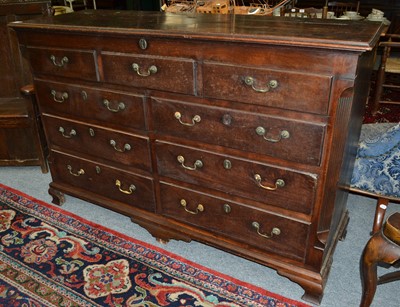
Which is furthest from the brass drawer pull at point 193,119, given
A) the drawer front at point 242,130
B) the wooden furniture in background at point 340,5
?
the wooden furniture in background at point 340,5

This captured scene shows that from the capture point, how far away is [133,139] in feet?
7.05

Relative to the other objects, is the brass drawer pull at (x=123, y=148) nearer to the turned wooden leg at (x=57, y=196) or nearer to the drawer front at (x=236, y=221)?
the drawer front at (x=236, y=221)

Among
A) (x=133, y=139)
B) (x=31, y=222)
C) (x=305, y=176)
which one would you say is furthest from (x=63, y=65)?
(x=305, y=176)

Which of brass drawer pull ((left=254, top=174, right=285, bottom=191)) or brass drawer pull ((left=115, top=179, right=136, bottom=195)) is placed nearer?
brass drawer pull ((left=254, top=174, right=285, bottom=191))

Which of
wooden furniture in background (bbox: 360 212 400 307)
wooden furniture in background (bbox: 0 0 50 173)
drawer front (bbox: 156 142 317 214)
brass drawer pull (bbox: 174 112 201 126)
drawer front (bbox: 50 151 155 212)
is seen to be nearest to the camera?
wooden furniture in background (bbox: 360 212 400 307)

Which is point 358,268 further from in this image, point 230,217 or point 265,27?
point 265,27

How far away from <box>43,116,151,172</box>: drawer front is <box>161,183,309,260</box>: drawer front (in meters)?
0.22

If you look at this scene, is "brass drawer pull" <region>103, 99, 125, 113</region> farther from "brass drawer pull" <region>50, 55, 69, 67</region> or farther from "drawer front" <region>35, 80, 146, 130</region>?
"brass drawer pull" <region>50, 55, 69, 67</region>

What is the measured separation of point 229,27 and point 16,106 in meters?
2.17

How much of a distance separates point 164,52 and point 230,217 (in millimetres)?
885

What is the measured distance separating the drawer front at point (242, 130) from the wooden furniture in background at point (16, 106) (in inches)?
60.0

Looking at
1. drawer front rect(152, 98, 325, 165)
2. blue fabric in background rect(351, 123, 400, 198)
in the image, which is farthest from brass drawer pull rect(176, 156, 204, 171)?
blue fabric in background rect(351, 123, 400, 198)

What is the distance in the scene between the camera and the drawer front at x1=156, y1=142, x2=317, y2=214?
176cm

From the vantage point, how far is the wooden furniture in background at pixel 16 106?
3057mm
